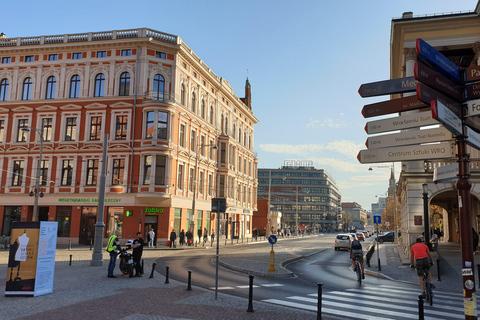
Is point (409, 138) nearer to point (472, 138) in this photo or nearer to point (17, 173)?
point (472, 138)

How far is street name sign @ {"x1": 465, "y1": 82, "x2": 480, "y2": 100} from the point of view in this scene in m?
6.32

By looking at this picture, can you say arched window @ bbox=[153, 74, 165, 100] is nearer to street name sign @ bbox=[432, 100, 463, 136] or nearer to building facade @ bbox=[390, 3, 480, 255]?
building facade @ bbox=[390, 3, 480, 255]

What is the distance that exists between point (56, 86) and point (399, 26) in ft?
114

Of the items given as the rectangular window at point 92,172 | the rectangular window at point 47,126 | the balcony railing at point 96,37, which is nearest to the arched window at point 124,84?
the balcony railing at point 96,37

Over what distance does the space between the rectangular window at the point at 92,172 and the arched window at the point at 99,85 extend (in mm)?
7162

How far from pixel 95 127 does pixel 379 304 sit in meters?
36.7

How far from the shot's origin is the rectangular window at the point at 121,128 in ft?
135

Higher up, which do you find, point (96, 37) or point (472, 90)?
point (96, 37)

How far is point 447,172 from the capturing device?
689cm

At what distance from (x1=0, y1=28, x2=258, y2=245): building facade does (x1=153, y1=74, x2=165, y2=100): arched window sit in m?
0.11

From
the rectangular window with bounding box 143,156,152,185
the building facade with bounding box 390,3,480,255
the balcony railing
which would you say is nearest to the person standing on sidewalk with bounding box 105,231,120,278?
the building facade with bounding box 390,3,480,255

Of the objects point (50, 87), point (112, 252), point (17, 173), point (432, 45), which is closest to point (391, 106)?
point (112, 252)

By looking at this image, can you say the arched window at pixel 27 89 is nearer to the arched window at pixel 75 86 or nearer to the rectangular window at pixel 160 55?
the arched window at pixel 75 86

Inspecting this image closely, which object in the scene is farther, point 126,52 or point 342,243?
point 126,52
